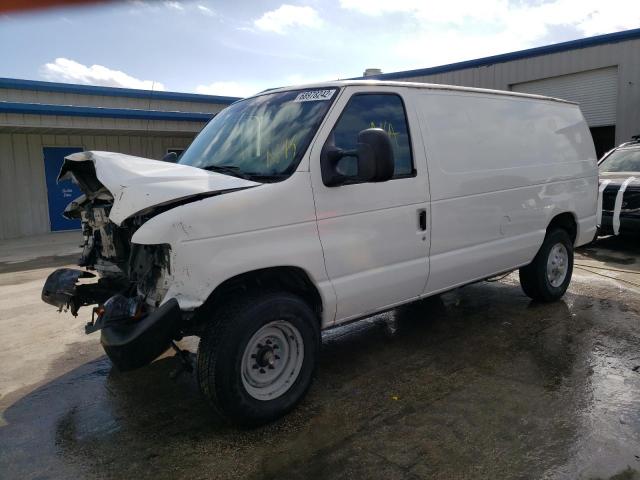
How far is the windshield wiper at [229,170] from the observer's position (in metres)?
3.56

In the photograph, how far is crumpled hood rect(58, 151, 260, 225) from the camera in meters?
3.00

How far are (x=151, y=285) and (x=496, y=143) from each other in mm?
3486

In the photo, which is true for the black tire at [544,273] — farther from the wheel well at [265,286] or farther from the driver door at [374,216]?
the wheel well at [265,286]

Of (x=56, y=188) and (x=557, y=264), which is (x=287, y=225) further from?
(x=56, y=188)

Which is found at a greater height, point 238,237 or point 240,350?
point 238,237

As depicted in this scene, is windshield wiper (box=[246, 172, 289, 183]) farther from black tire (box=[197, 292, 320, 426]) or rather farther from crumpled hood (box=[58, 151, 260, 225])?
black tire (box=[197, 292, 320, 426])

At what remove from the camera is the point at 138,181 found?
10.3 feet

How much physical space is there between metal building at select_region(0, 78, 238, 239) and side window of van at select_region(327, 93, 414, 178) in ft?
37.9

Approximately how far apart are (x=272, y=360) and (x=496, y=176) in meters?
2.85

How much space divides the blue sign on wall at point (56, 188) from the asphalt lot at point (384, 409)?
1058cm

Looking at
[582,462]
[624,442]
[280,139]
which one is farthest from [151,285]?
[624,442]

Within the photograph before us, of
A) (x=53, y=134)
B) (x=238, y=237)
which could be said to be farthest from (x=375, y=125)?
(x=53, y=134)

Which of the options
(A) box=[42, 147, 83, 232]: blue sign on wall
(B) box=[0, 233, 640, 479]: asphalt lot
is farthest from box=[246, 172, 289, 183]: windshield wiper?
(A) box=[42, 147, 83, 232]: blue sign on wall

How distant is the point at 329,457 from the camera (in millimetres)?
2988
